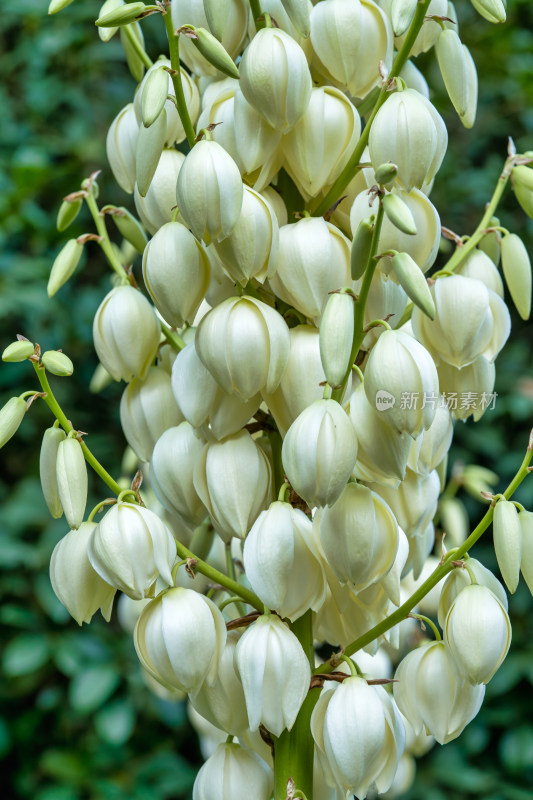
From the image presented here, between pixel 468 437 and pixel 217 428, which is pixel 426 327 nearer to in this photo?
pixel 217 428

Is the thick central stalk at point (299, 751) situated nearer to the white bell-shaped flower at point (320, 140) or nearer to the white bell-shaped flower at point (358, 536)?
the white bell-shaped flower at point (358, 536)

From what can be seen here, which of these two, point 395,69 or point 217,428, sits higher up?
point 395,69

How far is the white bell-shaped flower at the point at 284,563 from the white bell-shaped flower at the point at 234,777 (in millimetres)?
86

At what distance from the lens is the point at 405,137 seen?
1.31 ft

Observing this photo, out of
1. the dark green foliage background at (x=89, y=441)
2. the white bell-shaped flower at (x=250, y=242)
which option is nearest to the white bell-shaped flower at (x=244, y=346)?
the white bell-shaped flower at (x=250, y=242)

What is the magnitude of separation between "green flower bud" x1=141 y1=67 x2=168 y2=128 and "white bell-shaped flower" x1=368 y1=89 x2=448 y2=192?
3.7 inches

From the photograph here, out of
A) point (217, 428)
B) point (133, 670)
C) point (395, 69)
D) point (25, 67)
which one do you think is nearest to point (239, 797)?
point (217, 428)

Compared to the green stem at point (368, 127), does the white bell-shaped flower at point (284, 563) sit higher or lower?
lower

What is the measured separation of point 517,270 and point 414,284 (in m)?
0.14

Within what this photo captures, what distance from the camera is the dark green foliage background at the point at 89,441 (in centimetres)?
107

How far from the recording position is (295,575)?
0.41 meters

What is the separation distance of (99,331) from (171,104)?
0.13 metres

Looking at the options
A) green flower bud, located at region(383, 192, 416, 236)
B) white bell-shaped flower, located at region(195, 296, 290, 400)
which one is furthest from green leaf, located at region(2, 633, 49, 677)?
green flower bud, located at region(383, 192, 416, 236)

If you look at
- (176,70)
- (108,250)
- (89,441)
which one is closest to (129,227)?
(108,250)
